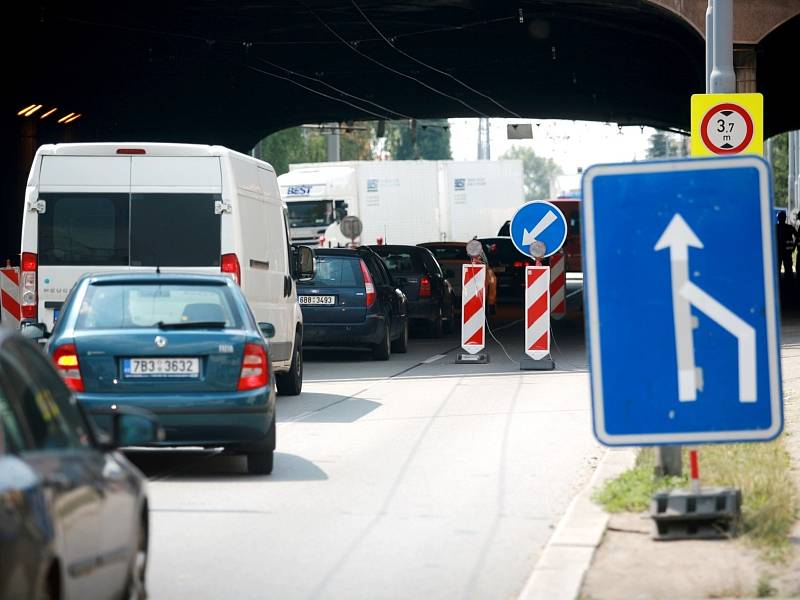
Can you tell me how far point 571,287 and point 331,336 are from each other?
34.8 meters

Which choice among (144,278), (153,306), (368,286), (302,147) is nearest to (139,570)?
(153,306)

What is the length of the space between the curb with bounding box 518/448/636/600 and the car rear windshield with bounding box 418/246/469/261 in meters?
25.8

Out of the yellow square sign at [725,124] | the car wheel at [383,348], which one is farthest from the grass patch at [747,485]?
the car wheel at [383,348]

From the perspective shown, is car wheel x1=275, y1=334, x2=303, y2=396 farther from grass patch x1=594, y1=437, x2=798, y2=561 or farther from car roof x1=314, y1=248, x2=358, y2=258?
grass patch x1=594, y1=437, x2=798, y2=561

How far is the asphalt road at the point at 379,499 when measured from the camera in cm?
791

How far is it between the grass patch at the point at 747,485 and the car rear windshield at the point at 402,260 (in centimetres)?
1822

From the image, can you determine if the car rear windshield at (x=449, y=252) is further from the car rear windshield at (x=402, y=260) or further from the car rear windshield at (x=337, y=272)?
the car rear windshield at (x=337, y=272)

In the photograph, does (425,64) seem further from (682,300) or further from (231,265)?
(682,300)

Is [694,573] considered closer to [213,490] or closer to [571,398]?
[213,490]

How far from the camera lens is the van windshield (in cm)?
5684

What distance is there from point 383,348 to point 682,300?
53.0 ft

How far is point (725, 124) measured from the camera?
49.0ft

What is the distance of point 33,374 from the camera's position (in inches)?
213

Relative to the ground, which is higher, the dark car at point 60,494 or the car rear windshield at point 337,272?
the car rear windshield at point 337,272
